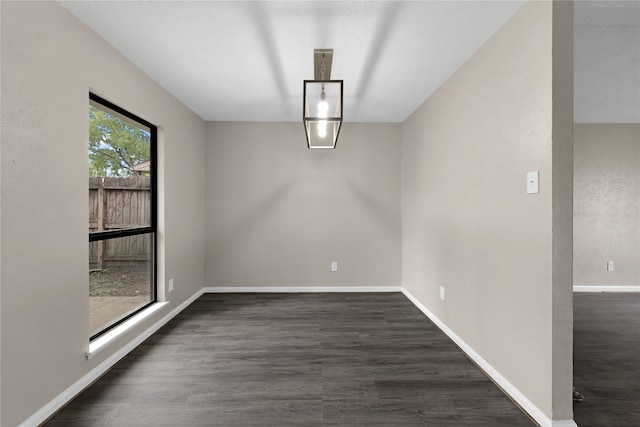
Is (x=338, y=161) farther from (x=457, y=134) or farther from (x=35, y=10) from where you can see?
(x=35, y=10)

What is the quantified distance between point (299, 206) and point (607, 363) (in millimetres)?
3382

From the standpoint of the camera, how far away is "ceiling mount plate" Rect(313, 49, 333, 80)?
2225mm

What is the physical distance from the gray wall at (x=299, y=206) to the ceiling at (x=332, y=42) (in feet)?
3.02

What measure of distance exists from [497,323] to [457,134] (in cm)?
157

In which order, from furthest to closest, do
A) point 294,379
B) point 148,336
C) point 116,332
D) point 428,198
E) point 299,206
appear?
1. point 299,206
2. point 428,198
3. point 148,336
4. point 116,332
5. point 294,379

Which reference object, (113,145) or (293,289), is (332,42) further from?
(293,289)

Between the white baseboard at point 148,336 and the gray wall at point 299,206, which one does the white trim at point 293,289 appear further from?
the white baseboard at point 148,336

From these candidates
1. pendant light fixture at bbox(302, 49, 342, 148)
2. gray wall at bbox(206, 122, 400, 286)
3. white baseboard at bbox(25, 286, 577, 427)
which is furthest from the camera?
gray wall at bbox(206, 122, 400, 286)

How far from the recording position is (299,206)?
4.14m

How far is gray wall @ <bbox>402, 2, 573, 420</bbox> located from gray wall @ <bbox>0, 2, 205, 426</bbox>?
9.09ft

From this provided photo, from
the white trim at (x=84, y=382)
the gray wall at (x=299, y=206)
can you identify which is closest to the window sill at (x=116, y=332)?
the white trim at (x=84, y=382)

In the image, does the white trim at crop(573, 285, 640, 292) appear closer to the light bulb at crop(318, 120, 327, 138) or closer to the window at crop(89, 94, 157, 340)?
the light bulb at crop(318, 120, 327, 138)

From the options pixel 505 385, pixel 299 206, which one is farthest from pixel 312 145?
pixel 505 385

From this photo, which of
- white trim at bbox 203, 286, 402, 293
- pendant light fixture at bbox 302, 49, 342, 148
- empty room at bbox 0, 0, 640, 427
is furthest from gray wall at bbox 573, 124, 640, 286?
pendant light fixture at bbox 302, 49, 342, 148
